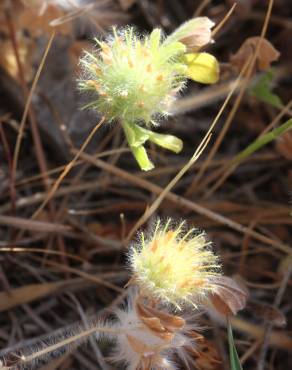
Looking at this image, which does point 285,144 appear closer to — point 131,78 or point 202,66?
point 202,66

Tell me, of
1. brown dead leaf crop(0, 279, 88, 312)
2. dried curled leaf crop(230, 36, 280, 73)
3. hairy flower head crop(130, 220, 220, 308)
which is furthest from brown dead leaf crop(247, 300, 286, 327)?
dried curled leaf crop(230, 36, 280, 73)

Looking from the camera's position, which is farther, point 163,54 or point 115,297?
point 115,297

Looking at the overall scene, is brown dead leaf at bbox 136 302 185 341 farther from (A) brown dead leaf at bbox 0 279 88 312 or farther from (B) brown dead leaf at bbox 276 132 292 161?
(B) brown dead leaf at bbox 276 132 292 161

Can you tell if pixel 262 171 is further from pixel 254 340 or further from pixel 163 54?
pixel 163 54

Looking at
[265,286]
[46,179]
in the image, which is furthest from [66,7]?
[265,286]

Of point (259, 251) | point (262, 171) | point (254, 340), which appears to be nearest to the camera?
point (254, 340)

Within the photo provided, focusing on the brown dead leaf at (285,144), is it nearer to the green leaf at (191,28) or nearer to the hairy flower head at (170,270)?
the green leaf at (191,28)
